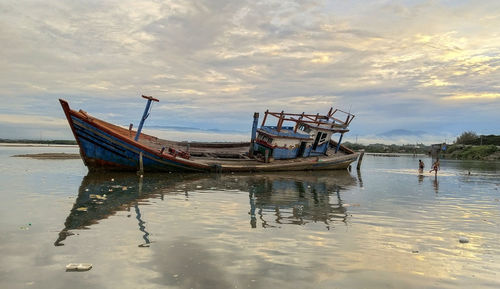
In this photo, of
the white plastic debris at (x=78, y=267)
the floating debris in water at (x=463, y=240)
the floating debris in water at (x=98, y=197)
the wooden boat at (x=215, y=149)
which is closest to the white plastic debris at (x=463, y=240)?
the floating debris in water at (x=463, y=240)

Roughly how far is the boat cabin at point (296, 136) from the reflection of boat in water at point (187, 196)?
748 cm

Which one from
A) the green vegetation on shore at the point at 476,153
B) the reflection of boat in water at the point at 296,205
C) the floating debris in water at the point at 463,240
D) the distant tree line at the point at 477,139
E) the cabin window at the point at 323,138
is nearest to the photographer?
the floating debris in water at the point at 463,240

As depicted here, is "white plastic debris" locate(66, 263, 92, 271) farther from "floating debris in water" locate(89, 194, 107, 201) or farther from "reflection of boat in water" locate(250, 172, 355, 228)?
"floating debris in water" locate(89, 194, 107, 201)

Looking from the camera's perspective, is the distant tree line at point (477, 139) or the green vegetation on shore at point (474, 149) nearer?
the green vegetation on shore at point (474, 149)

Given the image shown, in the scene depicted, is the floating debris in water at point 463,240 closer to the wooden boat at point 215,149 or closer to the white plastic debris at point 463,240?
the white plastic debris at point 463,240

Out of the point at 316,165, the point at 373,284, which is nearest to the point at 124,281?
the point at 373,284

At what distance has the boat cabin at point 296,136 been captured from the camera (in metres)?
28.7

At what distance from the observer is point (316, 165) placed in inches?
1198

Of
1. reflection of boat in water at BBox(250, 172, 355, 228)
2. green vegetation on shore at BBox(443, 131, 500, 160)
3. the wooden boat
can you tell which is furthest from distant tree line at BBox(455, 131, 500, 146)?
reflection of boat in water at BBox(250, 172, 355, 228)

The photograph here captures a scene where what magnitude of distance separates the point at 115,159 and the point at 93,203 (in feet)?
34.1

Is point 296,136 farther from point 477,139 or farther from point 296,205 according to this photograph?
point 477,139

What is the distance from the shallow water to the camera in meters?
5.93

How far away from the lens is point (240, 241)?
812cm

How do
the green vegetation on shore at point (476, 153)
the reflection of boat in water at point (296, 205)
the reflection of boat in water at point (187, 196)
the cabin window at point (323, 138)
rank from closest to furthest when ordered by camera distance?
the reflection of boat in water at point (187, 196) → the reflection of boat in water at point (296, 205) → the cabin window at point (323, 138) → the green vegetation on shore at point (476, 153)
